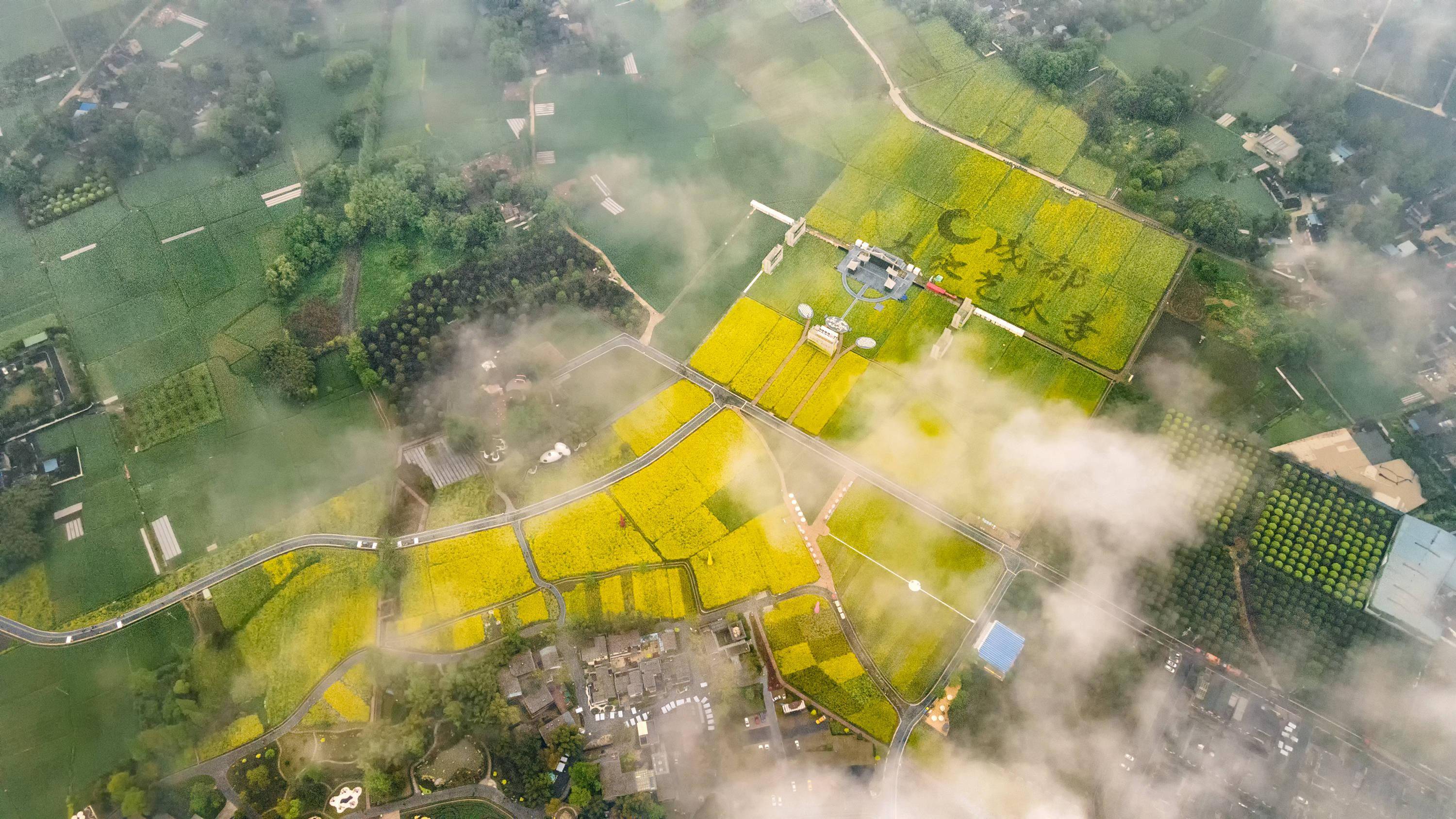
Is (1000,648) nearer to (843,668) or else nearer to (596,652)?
(843,668)

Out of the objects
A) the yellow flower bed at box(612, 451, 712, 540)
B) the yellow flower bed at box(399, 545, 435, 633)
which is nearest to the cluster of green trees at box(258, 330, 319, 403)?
the yellow flower bed at box(399, 545, 435, 633)

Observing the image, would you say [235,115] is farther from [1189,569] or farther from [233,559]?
[1189,569]

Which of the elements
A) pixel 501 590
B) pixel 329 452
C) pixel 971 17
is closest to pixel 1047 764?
pixel 501 590

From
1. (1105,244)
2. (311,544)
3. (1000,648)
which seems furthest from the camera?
(1105,244)

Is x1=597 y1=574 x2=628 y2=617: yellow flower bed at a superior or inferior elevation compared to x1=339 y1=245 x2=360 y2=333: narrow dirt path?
inferior

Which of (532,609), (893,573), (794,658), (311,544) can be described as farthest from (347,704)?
(893,573)

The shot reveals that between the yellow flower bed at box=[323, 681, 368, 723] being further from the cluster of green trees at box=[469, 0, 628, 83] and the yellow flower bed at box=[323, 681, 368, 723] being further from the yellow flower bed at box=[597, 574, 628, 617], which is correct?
the cluster of green trees at box=[469, 0, 628, 83]
